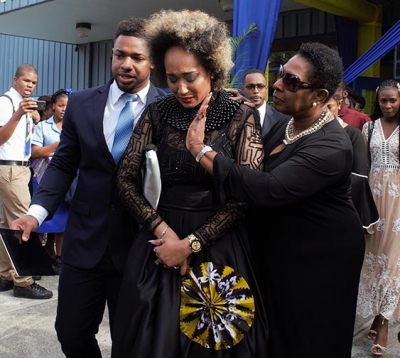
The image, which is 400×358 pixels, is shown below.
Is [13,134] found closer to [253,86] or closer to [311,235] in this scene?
[253,86]

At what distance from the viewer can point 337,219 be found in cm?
223

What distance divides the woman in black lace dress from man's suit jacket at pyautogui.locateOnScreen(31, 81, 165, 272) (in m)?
0.27

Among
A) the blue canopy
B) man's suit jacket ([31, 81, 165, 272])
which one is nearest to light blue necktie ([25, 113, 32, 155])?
the blue canopy

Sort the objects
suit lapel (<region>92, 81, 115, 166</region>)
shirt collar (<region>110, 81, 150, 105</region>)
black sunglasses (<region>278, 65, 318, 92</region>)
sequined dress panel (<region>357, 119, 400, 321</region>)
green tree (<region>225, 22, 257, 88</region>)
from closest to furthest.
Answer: black sunglasses (<region>278, 65, 318, 92</region>) → suit lapel (<region>92, 81, 115, 166</region>) → shirt collar (<region>110, 81, 150, 105</region>) → sequined dress panel (<region>357, 119, 400, 321</region>) → green tree (<region>225, 22, 257, 88</region>)

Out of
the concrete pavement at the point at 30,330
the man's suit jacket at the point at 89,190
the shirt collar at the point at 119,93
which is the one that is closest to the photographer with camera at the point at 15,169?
the concrete pavement at the point at 30,330

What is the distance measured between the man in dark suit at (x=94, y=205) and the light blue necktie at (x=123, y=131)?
1.0 inches

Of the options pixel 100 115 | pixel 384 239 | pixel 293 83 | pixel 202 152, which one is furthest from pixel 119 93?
pixel 384 239

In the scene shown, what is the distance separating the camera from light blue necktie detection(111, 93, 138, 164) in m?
2.58

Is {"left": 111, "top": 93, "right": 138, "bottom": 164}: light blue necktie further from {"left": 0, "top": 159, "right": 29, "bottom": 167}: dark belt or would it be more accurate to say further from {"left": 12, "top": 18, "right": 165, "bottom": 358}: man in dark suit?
{"left": 0, "top": 159, "right": 29, "bottom": 167}: dark belt

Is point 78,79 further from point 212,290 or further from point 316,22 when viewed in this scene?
point 212,290

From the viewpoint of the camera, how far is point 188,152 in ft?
7.34

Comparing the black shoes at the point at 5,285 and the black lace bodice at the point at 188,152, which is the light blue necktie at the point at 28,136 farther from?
the black lace bodice at the point at 188,152

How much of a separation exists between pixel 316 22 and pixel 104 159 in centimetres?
902

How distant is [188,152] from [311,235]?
586 millimetres
